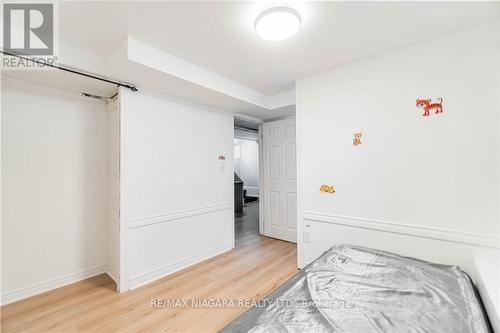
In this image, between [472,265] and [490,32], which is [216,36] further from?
[472,265]

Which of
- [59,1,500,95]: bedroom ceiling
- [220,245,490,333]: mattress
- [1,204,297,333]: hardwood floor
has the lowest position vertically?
[1,204,297,333]: hardwood floor

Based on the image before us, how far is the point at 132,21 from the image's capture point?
5.65ft

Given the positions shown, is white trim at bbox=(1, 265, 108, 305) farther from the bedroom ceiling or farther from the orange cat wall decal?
the orange cat wall decal

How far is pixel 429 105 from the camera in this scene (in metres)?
1.95

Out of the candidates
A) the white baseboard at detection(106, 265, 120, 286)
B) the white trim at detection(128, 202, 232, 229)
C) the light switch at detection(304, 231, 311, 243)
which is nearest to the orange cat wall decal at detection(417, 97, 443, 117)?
the light switch at detection(304, 231, 311, 243)

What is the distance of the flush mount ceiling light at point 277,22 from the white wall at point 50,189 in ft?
7.57

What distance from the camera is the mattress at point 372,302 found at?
3.64 ft

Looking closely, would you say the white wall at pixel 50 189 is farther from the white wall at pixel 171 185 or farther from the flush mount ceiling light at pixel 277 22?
the flush mount ceiling light at pixel 277 22

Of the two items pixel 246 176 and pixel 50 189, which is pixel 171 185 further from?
pixel 246 176

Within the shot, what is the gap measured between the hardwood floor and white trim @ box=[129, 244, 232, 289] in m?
0.08

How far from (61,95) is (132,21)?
1454mm

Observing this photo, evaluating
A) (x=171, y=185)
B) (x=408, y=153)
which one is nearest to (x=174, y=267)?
(x=171, y=185)

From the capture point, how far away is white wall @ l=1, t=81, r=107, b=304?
7.06 feet

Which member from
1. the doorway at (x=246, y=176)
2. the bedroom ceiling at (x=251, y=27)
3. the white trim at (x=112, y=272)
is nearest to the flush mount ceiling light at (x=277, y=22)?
the bedroom ceiling at (x=251, y=27)
